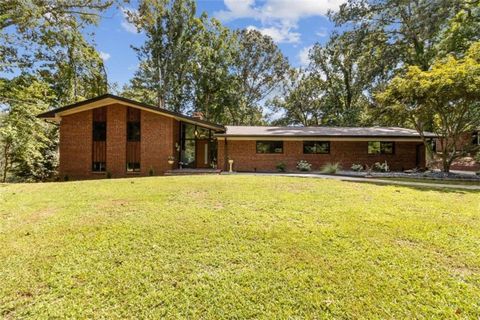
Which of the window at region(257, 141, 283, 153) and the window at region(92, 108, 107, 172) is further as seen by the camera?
the window at region(257, 141, 283, 153)

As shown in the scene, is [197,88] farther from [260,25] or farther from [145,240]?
[145,240]

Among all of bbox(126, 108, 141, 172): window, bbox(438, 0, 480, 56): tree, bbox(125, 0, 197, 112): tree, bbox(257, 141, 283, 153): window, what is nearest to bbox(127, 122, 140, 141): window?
bbox(126, 108, 141, 172): window

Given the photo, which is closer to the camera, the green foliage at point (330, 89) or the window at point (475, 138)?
the window at point (475, 138)

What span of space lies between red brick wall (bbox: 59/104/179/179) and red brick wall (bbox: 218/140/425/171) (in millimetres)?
4367

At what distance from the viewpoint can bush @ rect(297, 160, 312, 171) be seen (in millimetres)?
17625

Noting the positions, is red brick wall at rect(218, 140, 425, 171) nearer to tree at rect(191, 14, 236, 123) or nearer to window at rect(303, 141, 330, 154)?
window at rect(303, 141, 330, 154)

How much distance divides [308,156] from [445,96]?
8.43m

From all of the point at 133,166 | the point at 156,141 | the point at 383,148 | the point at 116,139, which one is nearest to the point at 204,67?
the point at 156,141

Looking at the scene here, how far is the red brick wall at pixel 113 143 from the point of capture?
16.3 metres

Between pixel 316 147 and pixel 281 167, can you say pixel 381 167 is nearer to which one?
pixel 316 147

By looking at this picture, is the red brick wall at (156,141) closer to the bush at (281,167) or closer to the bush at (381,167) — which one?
the bush at (281,167)

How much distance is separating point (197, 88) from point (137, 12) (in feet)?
54.3

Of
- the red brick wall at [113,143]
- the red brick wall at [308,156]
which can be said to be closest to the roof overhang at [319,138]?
the red brick wall at [308,156]

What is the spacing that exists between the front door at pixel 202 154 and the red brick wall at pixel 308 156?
1.67 meters
